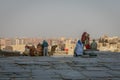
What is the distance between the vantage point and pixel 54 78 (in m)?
8.29

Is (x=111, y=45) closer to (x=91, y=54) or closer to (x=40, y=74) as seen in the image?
(x=91, y=54)

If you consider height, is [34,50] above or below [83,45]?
below

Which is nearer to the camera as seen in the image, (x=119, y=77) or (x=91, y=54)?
(x=119, y=77)

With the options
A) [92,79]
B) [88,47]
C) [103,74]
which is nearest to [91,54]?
[88,47]

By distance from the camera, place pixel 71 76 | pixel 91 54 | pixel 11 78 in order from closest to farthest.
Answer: pixel 11 78
pixel 71 76
pixel 91 54

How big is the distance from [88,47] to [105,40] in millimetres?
24240

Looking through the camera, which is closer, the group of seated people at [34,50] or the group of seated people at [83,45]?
the group of seated people at [83,45]

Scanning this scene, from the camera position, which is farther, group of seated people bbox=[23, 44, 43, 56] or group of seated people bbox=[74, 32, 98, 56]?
group of seated people bbox=[23, 44, 43, 56]

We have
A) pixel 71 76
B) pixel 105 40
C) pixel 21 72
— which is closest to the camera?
pixel 71 76

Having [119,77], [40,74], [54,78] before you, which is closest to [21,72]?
[40,74]

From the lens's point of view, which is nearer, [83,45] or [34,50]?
[83,45]

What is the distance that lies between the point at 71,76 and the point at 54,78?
2.05 ft

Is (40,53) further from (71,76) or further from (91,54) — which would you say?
(71,76)

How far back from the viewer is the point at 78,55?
16.4 m
